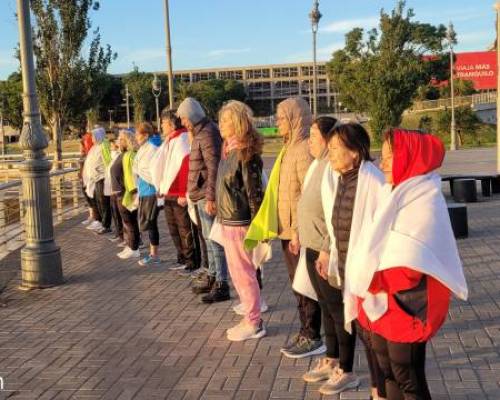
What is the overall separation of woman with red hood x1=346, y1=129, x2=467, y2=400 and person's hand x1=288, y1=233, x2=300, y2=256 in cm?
150

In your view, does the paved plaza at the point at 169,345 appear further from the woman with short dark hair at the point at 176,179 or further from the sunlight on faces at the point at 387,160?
the sunlight on faces at the point at 387,160

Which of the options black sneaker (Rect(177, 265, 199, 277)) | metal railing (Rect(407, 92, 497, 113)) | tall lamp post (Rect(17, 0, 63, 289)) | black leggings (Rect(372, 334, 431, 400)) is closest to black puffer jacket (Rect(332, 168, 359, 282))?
black leggings (Rect(372, 334, 431, 400))

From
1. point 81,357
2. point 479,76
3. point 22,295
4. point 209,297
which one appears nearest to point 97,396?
point 81,357

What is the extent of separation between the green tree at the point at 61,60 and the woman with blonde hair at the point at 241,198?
17324mm

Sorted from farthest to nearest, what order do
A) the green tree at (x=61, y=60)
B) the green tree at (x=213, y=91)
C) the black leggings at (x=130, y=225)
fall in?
1. the green tree at (x=213, y=91)
2. the green tree at (x=61, y=60)
3. the black leggings at (x=130, y=225)

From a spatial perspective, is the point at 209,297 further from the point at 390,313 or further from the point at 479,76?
the point at 479,76

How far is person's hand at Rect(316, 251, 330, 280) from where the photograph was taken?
13.1ft

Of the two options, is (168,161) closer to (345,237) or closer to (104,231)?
(345,237)

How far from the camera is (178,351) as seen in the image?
521cm

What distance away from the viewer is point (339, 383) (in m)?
4.25

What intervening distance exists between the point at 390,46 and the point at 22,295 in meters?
32.8

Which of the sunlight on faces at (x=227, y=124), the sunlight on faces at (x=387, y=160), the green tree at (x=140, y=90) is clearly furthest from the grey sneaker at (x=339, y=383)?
the green tree at (x=140, y=90)

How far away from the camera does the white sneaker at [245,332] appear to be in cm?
543

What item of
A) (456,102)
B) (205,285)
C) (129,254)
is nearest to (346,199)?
(205,285)
